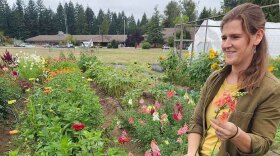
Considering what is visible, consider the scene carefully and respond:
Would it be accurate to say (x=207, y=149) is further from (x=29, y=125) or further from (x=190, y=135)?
(x=29, y=125)

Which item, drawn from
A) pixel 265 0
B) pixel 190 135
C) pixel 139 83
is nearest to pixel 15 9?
pixel 265 0

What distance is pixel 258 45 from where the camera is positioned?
4.62ft

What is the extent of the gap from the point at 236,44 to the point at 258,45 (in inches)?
5.0

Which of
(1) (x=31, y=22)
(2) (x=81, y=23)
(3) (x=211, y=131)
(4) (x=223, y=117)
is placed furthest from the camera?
(2) (x=81, y=23)

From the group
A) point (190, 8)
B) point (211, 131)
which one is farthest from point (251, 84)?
point (190, 8)

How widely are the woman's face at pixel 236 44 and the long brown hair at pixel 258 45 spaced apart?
0.06 ft

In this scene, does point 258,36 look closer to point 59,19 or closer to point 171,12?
point 171,12

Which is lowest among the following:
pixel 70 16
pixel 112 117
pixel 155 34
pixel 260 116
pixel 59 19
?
pixel 112 117

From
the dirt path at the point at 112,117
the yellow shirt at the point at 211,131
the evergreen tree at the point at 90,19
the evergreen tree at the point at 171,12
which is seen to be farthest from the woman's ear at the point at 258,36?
the evergreen tree at the point at 90,19

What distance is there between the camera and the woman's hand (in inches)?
42.4

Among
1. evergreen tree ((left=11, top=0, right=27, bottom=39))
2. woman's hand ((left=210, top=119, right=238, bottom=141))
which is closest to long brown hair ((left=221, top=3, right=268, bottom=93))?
woman's hand ((left=210, top=119, right=238, bottom=141))

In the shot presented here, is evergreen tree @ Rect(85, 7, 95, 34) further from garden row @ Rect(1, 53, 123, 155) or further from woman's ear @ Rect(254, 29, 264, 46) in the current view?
woman's ear @ Rect(254, 29, 264, 46)

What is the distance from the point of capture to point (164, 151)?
11.5 feet

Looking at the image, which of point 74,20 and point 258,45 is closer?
point 258,45
